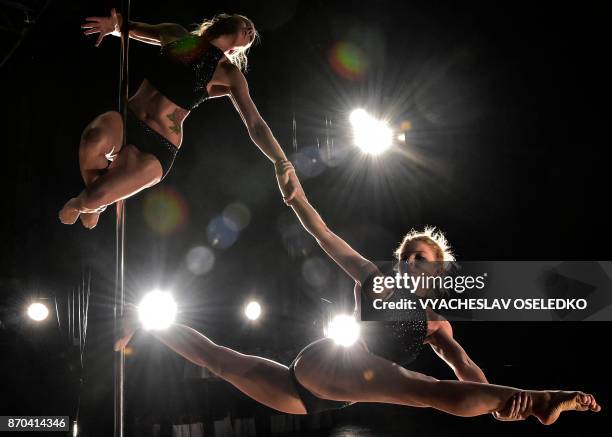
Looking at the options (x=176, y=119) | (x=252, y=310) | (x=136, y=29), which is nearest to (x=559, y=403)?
(x=176, y=119)

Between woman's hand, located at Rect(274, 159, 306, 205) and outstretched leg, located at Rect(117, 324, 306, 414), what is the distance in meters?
0.69

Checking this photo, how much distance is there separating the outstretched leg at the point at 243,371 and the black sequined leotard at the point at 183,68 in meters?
1.00

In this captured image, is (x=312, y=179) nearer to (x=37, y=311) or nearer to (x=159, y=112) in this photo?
(x=37, y=311)

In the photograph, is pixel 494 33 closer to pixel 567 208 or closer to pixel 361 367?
pixel 567 208

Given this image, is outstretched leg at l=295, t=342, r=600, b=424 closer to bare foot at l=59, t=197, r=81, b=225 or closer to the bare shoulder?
the bare shoulder

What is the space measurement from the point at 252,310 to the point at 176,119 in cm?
433

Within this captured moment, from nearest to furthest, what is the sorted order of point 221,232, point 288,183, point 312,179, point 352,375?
point 352,375 < point 288,183 < point 221,232 < point 312,179

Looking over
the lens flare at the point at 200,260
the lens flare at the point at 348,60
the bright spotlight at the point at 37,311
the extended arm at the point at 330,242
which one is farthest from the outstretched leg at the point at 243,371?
the lens flare at the point at 348,60

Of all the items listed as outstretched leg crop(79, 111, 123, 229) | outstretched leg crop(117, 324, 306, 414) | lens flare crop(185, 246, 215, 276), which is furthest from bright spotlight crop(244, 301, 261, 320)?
outstretched leg crop(79, 111, 123, 229)

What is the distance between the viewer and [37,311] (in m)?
5.20

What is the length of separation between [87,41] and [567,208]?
508 centimetres

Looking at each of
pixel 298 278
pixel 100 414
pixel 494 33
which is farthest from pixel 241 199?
pixel 494 33

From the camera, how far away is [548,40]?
16.8 feet

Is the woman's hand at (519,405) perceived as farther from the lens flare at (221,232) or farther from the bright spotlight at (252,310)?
the bright spotlight at (252,310)
